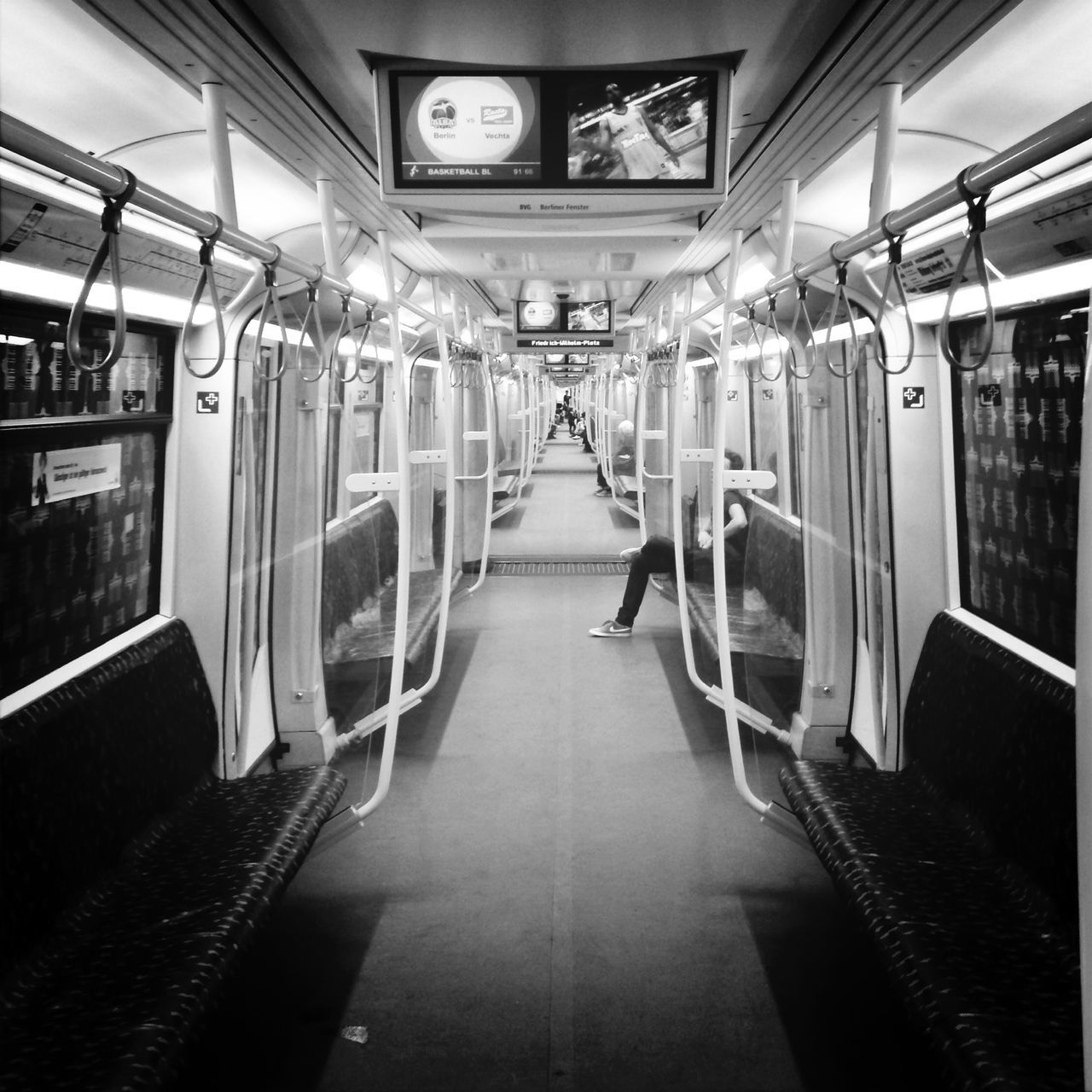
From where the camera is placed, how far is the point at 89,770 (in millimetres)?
2547

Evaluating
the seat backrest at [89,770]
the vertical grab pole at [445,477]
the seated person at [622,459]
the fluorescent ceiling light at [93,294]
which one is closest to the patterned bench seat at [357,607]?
the vertical grab pole at [445,477]

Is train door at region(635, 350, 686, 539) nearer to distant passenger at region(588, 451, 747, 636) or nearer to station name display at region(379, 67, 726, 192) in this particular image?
distant passenger at region(588, 451, 747, 636)

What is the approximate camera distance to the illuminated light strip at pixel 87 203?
2051mm

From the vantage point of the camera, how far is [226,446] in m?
3.60

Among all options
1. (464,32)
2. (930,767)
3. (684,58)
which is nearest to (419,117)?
(464,32)

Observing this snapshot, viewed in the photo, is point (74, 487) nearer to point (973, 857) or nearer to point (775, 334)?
point (775, 334)

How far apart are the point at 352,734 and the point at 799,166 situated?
10.2 feet

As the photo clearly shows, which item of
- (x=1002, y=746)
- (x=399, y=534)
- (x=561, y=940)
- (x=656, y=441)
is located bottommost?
(x=561, y=940)

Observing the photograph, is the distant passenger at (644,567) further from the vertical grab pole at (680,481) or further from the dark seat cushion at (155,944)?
the dark seat cushion at (155,944)

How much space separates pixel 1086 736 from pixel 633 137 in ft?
6.26

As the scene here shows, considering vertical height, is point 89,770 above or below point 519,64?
below

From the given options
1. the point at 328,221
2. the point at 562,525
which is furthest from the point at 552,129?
the point at 562,525

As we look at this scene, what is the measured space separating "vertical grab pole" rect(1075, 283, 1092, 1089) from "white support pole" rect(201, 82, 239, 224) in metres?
2.05

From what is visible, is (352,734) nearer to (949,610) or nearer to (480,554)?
(949,610)
